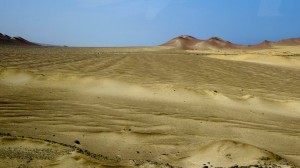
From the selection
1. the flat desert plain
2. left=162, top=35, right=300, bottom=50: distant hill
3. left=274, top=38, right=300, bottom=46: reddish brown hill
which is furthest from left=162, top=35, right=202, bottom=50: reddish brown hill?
the flat desert plain

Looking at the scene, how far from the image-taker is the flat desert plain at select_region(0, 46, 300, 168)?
3601mm

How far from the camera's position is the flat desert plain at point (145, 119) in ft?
11.8

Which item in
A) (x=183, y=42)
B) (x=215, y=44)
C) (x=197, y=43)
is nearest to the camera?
(x=215, y=44)

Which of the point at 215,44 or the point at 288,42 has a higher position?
the point at 288,42

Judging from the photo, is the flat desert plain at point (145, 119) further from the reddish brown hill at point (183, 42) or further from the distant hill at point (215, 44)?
the reddish brown hill at point (183, 42)

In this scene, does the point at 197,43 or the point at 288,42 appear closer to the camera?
the point at 288,42

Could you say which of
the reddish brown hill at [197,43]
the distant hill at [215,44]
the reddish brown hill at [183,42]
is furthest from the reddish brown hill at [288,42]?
the reddish brown hill at [183,42]

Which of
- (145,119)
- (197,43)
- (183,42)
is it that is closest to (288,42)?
(197,43)

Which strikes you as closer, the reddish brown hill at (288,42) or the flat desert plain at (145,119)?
the flat desert plain at (145,119)

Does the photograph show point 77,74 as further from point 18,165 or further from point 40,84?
point 18,165

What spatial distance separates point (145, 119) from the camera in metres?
5.32

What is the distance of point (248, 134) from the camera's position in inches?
196

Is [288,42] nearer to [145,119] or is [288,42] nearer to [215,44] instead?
[215,44]

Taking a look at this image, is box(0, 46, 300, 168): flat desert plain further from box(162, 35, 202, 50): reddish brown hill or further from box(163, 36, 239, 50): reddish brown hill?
box(162, 35, 202, 50): reddish brown hill
